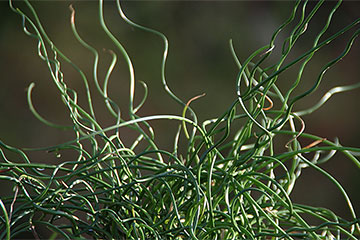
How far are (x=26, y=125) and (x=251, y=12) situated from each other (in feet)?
2.50

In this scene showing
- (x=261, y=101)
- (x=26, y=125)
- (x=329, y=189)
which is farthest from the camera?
(x=26, y=125)

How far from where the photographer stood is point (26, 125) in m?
1.55

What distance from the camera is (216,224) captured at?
0.31 m

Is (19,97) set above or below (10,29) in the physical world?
below

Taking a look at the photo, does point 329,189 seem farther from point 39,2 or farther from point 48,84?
point 39,2

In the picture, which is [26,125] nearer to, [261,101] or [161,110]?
[161,110]

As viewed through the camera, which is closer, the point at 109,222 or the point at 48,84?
the point at 109,222

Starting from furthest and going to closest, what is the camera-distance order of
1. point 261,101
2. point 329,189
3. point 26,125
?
1. point 26,125
2. point 329,189
3. point 261,101

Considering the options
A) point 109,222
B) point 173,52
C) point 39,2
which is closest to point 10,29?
point 39,2

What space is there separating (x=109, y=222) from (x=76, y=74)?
1269 mm

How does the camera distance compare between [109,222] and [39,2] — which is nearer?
[109,222]

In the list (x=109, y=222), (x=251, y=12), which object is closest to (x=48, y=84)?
(x=251, y=12)

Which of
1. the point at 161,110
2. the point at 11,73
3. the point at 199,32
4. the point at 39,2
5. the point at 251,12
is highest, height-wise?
the point at 251,12

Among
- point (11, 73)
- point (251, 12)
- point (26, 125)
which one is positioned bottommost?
point (26, 125)
